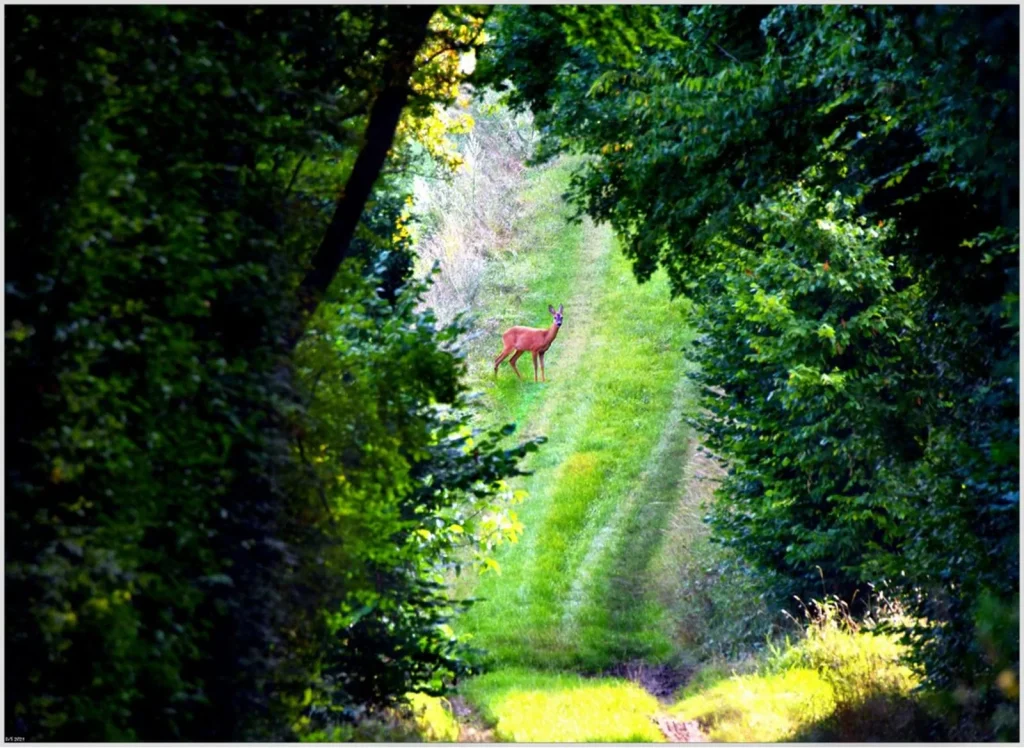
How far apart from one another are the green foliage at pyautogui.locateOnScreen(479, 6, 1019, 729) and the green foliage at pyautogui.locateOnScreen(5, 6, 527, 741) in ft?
8.25

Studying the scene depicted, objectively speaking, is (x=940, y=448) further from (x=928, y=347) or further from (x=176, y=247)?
(x=176, y=247)

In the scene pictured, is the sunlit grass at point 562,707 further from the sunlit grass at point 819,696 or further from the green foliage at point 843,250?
the green foliage at point 843,250

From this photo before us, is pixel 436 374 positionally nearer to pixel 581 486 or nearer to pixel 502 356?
pixel 581 486

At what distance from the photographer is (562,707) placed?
13.4m

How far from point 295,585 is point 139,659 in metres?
1.35

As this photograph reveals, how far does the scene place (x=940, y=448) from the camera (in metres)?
9.58

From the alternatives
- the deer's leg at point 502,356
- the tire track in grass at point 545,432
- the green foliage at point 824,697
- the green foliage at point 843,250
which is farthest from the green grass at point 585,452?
the green foliage at point 824,697

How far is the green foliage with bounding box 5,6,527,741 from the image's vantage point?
5504mm

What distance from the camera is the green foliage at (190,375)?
5.50 meters

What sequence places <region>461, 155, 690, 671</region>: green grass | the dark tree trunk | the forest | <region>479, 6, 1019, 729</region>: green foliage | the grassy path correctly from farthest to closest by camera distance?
1. <region>461, 155, 690, 671</region>: green grass
2. the grassy path
3. <region>479, 6, 1019, 729</region>: green foliage
4. the dark tree trunk
5. the forest

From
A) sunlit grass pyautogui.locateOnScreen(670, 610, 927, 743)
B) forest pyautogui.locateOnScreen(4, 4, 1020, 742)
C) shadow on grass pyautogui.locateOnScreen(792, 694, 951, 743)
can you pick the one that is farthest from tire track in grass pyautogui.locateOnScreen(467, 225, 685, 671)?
shadow on grass pyautogui.locateOnScreen(792, 694, 951, 743)

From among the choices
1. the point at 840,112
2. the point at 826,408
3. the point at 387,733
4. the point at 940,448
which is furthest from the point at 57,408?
the point at 826,408

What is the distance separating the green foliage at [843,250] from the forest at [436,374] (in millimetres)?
58

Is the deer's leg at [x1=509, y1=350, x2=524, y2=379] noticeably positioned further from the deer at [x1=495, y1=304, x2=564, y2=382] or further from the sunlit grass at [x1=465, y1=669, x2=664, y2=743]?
the sunlit grass at [x1=465, y1=669, x2=664, y2=743]
